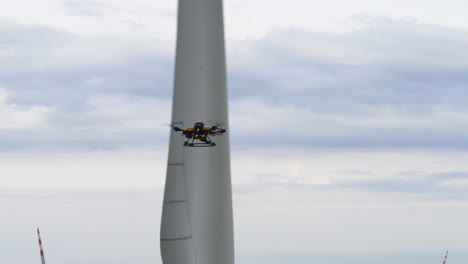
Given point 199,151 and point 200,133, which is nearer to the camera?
point 200,133

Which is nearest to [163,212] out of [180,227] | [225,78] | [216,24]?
[180,227]

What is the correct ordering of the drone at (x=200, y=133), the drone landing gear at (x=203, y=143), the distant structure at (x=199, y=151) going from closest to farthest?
1. the drone at (x=200, y=133)
2. the distant structure at (x=199, y=151)
3. the drone landing gear at (x=203, y=143)

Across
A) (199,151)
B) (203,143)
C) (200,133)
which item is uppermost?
(200,133)

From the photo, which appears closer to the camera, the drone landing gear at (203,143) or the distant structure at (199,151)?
the distant structure at (199,151)

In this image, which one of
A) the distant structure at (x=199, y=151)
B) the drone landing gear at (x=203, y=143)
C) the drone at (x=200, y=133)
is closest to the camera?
the drone at (x=200, y=133)

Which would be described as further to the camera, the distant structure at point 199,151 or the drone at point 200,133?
the distant structure at point 199,151

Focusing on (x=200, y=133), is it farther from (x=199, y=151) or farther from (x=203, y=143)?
(x=199, y=151)

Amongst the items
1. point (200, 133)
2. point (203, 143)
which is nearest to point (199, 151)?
point (203, 143)
